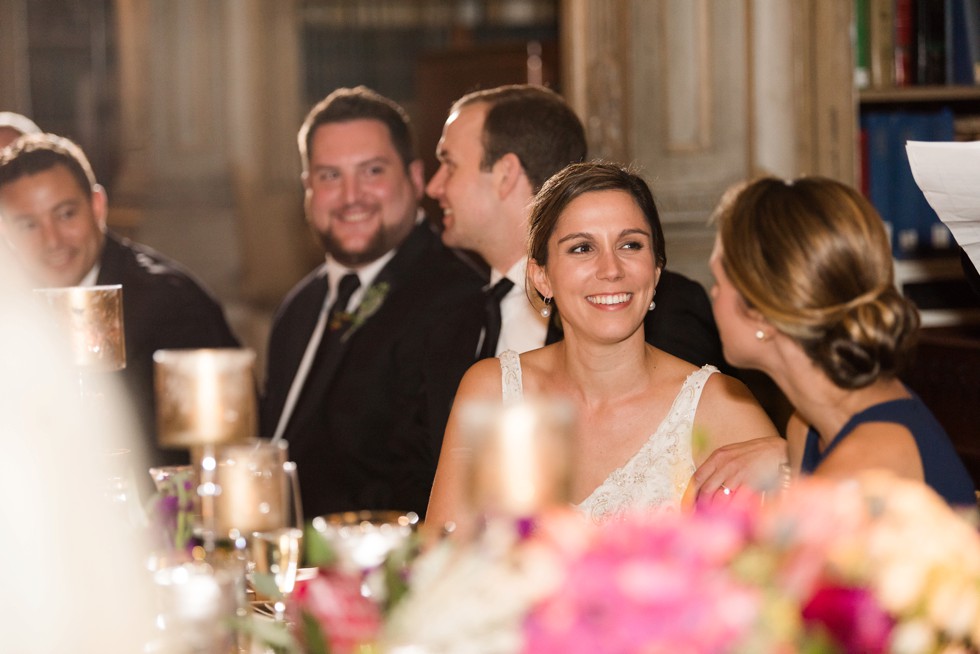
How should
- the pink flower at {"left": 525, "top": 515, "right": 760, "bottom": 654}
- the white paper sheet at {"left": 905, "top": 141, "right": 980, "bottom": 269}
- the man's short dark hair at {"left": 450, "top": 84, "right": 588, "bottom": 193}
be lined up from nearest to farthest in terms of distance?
1. the pink flower at {"left": 525, "top": 515, "right": 760, "bottom": 654}
2. the white paper sheet at {"left": 905, "top": 141, "right": 980, "bottom": 269}
3. the man's short dark hair at {"left": 450, "top": 84, "right": 588, "bottom": 193}

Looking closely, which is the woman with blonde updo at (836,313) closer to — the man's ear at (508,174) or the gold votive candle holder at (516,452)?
the gold votive candle holder at (516,452)

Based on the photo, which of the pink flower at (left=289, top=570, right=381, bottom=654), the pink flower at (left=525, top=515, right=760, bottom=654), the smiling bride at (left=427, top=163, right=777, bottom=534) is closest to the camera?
the pink flower at (left=525, top=515, right=760, bottom=654)

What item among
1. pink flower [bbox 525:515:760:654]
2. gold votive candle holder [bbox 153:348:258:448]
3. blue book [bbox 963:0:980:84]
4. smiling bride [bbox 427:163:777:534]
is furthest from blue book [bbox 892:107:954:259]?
pink flower [bbox 525:515:760:654]

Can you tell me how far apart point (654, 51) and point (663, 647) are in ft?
8.59

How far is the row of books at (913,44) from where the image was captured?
3.06 metres

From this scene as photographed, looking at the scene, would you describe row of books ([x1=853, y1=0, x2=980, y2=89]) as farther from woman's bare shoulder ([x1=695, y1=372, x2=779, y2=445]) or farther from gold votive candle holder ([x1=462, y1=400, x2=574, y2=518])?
gold votive candle holder ([x1=462, y1=400, x2=574, y2=518])

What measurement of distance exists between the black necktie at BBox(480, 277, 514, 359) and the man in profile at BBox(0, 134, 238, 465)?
94 centimetres

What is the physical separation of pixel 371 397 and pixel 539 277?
0.84 meters

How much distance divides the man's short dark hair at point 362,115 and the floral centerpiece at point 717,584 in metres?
2.53

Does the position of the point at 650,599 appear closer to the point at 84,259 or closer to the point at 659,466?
the point at 659,466

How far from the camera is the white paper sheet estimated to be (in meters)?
1.59

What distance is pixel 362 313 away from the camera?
3.09m

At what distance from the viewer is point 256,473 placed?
1358mm

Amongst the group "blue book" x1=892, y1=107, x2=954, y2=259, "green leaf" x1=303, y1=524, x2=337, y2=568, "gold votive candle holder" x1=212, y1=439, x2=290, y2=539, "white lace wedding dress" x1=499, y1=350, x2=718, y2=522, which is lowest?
"white lace wedding dress" x1=499, y1=350, x2=718, y2=522
